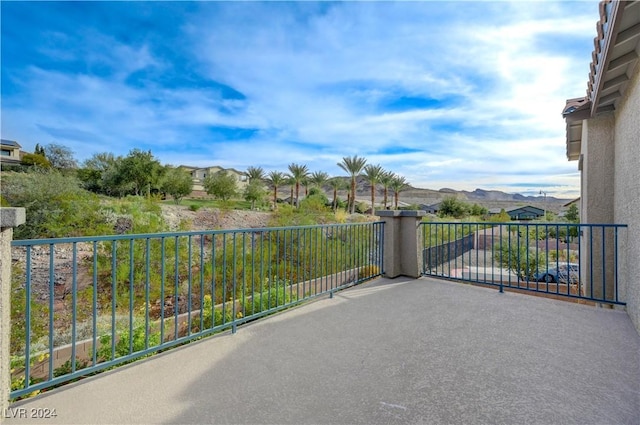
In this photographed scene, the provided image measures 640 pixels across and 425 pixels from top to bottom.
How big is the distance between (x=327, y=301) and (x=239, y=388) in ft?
6.53

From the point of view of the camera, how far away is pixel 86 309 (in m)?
5.80

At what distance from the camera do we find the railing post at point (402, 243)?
5.04 m

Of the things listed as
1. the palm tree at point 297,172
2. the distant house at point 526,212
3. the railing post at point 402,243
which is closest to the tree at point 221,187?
the palm tree at point 297,172

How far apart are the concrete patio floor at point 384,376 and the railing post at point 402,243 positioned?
1.74 m

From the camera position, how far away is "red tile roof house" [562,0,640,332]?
254cm

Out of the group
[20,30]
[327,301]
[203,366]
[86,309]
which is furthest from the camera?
[20,30]

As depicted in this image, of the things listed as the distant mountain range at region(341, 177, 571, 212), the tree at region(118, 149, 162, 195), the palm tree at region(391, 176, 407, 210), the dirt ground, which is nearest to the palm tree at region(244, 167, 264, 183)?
the distant mountain range at region(341, 177, 571, 212)

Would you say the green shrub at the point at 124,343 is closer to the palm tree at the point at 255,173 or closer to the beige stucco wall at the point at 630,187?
the beige stucco wall at the point at 630,187

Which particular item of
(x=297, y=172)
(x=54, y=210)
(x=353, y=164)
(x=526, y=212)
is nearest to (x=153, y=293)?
(x=54, y=210)

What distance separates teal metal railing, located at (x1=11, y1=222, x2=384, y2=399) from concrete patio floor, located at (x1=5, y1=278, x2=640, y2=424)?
0.28m

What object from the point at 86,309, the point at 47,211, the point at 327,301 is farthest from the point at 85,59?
the point at 327,301

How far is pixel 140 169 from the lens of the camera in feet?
67.6

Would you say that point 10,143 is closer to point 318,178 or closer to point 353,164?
point 318,178

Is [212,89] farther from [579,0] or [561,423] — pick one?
[561,423]
